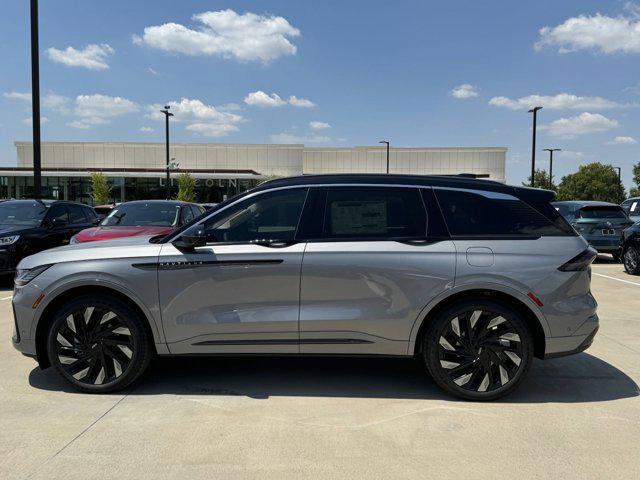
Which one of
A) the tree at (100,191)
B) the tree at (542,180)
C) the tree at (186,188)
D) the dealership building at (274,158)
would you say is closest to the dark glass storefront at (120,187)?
the tree at (100,191)

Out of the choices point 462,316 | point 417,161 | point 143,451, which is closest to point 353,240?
point 462,316

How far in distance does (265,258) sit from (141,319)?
1.12 metres

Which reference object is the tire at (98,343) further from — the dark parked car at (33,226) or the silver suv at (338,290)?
the dark parked car at (33,226)

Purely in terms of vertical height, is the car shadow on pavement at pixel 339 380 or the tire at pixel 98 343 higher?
the tire at pixel 98 343

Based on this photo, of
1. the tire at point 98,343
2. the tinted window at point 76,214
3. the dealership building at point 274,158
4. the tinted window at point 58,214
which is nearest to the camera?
the tire at point 98,343

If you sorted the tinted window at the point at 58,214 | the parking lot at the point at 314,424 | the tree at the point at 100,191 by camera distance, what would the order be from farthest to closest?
the tree at the point at 100,191
the tinted window at the point at 58,214
the parking lot at the point at 314,424

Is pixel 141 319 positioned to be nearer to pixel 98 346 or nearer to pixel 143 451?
pixel 98 346

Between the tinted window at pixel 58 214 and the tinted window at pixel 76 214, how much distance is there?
14 centimetres

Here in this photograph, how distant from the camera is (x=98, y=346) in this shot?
3951 millimetres

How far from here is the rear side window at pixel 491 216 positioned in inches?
155

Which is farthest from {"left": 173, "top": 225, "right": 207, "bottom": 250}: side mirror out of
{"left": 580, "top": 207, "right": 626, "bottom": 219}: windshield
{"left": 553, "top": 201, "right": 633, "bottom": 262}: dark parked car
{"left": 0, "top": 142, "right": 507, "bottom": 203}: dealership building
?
{"left": 0, "top": 142, "right": 507, "bottom": 203}: dealership building

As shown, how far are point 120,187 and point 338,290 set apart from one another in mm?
49841

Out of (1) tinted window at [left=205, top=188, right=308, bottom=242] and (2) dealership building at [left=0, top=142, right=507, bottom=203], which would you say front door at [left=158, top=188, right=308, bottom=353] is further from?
(2) dealership building at [left=0, top=142, right=507, bottom=203]

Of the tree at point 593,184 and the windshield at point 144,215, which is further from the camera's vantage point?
the tree at point 593,184
